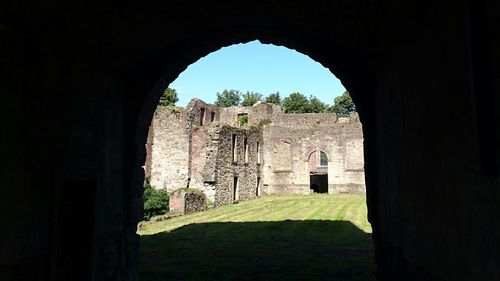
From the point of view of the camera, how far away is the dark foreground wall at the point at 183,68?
276cm

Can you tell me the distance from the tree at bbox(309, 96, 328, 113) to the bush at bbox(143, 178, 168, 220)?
50.7 metres

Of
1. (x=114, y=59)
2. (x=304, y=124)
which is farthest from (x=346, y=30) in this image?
(x=304, y=124)

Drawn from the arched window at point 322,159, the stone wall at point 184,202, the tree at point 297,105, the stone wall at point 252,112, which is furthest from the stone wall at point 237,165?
the tree at point 297,105

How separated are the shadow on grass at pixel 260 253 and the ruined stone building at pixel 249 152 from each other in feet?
34.3

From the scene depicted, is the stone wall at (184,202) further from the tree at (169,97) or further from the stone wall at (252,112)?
the tree at (169,97)

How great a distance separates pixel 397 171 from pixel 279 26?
10.0ft

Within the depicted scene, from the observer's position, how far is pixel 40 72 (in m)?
4.26

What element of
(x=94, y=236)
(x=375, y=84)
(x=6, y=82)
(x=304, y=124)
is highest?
(x=304, y=124)

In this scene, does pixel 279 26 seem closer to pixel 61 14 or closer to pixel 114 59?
pixel 114 59

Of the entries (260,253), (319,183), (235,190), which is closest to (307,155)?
(319,183)

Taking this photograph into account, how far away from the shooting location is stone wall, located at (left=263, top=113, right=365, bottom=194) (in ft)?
105

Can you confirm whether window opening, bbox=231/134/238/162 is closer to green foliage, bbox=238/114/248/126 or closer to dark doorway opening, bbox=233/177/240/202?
dark doorway opening, bbox=233/177/240/202

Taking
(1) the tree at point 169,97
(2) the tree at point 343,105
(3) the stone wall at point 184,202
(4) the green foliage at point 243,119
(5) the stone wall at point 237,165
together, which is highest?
(2) the tree at point 343,105

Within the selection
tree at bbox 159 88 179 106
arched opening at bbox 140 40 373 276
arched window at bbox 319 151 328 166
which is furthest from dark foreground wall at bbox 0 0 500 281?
tree at bbox 159 88 179 106
